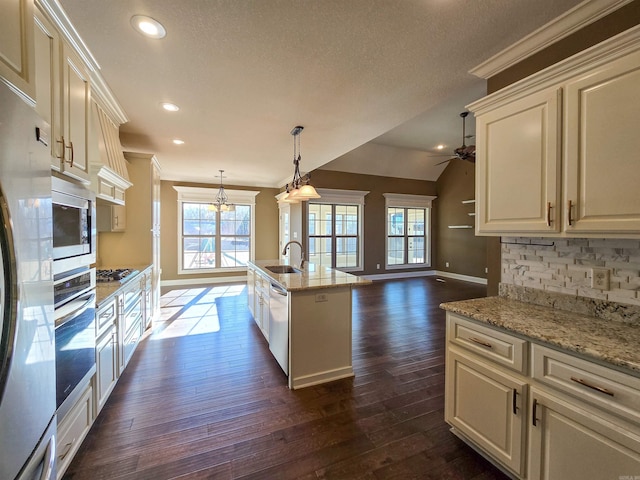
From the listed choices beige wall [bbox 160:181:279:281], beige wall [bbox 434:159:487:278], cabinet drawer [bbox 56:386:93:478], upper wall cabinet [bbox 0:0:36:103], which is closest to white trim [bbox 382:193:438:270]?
beige wall [bbox 434:159:487:278]

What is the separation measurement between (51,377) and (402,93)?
2.83 m

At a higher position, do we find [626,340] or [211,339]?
[626,340]

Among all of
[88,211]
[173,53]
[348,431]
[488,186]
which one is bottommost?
[348,431]

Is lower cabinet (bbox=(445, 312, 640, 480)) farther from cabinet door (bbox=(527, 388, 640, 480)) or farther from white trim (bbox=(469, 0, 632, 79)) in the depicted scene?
white trim (bbox=(469, 0, 632, 79))

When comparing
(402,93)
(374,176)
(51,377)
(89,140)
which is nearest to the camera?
(51,377)

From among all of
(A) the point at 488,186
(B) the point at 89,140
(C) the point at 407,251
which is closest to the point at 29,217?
(B) the point at 89,140

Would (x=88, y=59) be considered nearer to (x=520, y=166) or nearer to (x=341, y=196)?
(x=520, y=166)

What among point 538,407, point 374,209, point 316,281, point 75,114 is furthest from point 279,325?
point 374,209

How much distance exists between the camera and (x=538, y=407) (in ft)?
4.10

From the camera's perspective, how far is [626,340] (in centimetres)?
117

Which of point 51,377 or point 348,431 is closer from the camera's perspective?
point 51,377

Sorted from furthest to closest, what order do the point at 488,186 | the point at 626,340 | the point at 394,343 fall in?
the point at 394,343, the point at 488,186, the point at 626,340

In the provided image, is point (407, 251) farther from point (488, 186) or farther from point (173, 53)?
point (173, 53)

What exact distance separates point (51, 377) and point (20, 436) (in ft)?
0.76
